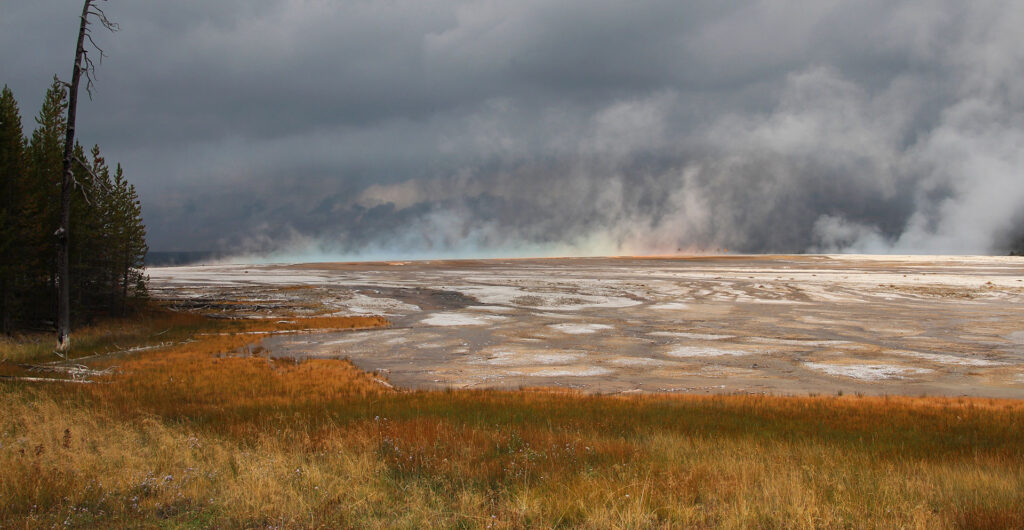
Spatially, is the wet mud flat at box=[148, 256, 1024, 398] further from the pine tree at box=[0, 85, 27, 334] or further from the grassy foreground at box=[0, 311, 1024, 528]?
the pine tree at box=[0, 85, 27, 334]

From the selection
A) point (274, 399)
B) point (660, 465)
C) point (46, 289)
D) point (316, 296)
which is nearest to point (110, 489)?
point (660, 465)

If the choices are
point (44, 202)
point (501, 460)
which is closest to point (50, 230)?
point (44, 202)

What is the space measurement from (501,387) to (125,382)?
1226cm

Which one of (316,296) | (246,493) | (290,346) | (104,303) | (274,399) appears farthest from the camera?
(316,296)

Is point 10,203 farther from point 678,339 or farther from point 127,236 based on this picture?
point 678,339

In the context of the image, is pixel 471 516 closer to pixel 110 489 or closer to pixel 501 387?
pixel 110 489

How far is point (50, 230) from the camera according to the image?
33.5 meters

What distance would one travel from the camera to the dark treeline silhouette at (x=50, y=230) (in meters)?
30.3

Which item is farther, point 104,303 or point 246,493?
point 104,303

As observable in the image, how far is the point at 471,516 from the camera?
6.36 metres

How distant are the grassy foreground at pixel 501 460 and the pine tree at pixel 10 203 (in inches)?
761

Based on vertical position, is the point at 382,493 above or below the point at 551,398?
above

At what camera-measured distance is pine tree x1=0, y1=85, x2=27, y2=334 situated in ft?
97.0

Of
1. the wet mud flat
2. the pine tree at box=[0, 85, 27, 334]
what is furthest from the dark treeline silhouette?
the wet mud flat
